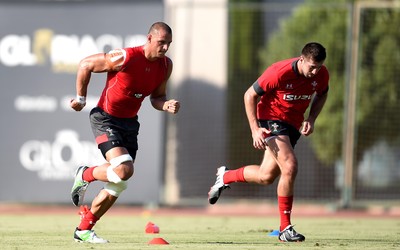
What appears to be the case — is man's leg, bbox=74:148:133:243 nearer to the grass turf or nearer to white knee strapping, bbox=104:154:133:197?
white knee strapping, bbox=104:154:133:197

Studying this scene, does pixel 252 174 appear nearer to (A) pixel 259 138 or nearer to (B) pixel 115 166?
(A) pixel 259 138

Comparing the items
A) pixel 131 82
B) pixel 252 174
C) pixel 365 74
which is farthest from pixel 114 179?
pixel 365 74

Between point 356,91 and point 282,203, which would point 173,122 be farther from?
point 282,203

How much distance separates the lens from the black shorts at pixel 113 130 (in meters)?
10.7

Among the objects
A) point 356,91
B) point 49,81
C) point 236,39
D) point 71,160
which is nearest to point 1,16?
point 49,81

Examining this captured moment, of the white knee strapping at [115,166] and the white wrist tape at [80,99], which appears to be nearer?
the white knee strapping at [115,166]

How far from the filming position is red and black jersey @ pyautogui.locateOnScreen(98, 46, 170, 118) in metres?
10.7

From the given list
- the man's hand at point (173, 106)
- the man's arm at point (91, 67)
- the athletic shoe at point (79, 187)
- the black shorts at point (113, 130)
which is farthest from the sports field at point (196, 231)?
the man's arm at point (91, 67)

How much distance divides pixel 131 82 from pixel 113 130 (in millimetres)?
526

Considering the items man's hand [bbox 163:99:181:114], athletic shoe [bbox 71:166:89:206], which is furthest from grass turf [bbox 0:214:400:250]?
man's hand [bbox 163:99:181:114]

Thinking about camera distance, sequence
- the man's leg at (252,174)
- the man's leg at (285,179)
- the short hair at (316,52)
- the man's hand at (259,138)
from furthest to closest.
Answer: the man's leg at (252,174)
the man's hand at (259,138)
the man's leg at (285,179)
the short hair at (316,52)

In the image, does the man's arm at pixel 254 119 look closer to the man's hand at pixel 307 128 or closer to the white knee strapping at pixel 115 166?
the man's hand at pixel 307 128

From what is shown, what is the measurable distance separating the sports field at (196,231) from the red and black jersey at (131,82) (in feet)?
4.60

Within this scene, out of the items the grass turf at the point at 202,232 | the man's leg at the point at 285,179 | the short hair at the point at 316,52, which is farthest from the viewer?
the man's leg at the point at 285,179
